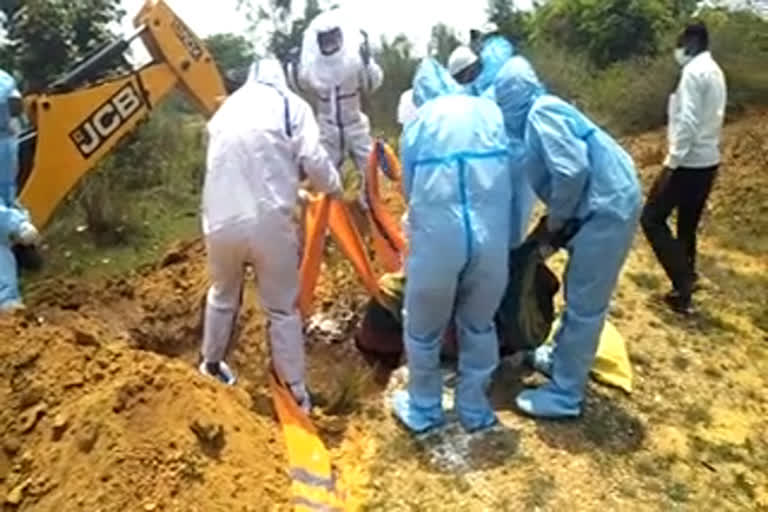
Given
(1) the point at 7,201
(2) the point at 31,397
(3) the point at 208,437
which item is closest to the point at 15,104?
(1) the point at 7,201

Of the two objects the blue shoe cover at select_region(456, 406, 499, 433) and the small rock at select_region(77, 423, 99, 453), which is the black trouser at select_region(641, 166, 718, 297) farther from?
the small rock at select_region(77, 423, 99, 453)

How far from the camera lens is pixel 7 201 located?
22.1 feet

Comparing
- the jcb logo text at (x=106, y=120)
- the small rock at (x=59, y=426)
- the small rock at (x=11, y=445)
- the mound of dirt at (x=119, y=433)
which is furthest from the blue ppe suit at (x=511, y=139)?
the jcb logo text at (x=106, y=120)

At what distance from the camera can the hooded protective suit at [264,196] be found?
568 cm

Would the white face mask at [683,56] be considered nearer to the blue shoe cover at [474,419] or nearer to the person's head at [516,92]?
the person's head at [516,92]

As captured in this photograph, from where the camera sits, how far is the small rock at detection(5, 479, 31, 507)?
4.93 metres

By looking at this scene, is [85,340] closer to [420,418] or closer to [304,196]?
[304,196]

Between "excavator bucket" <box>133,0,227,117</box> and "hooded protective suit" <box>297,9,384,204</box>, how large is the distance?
0.64m

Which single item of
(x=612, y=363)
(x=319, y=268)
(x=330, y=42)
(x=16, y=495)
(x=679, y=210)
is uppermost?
(x=330, y=42)

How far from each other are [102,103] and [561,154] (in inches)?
146

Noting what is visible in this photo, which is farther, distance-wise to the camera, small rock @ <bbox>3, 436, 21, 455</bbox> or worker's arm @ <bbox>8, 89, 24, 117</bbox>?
worker's arm @ <bbox>8, 89, 24, 117</bbox>

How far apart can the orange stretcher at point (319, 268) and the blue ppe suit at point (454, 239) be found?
1.83ft

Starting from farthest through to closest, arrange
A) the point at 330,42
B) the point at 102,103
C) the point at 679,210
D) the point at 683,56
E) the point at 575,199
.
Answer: the point at 330,42, the point at 102,103, the point at 679,210, the point at 683,56, the point at 575,199

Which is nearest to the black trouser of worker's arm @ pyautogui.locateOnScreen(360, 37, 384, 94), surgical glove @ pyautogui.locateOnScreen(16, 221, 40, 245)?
worker's arm @ pyautogui.locateOnScreen(360, 37, 384, 94)
